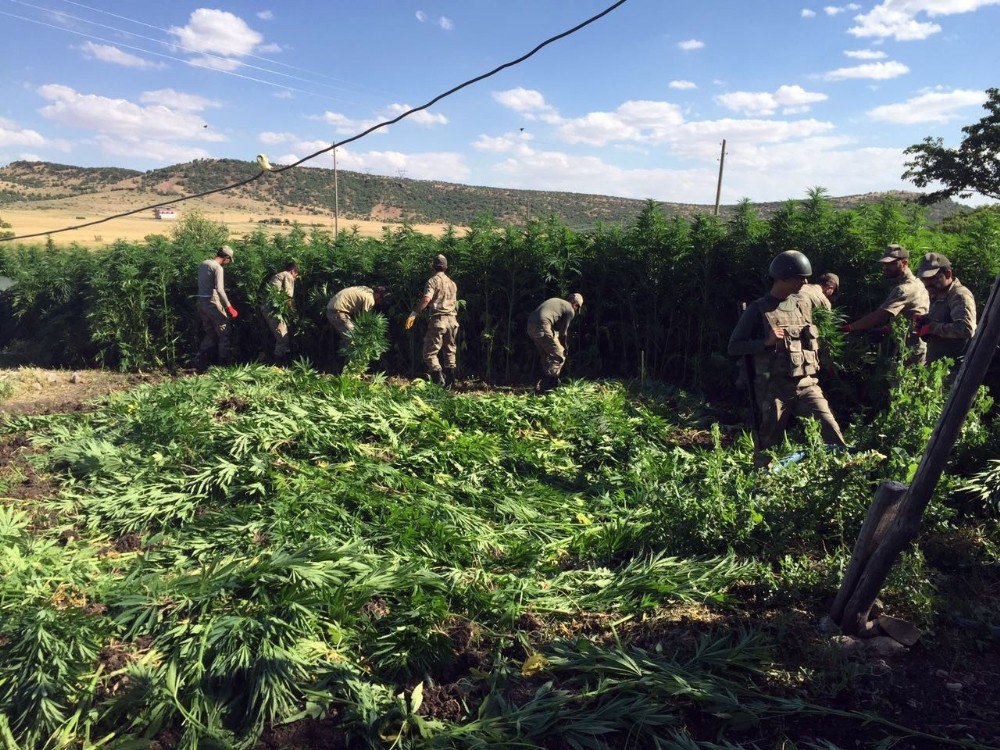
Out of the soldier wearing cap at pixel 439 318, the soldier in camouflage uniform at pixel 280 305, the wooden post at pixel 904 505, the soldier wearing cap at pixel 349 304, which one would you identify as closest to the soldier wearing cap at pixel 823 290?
the wooden post at pixel 904 505

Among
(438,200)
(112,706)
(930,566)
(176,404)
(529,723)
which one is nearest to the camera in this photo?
(529,723)

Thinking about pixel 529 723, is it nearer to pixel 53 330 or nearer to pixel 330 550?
pixel 330 550

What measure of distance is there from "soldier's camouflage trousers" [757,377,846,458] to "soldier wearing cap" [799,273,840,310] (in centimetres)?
93

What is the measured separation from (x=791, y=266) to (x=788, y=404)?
47.0 inches

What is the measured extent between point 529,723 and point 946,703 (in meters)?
1.76

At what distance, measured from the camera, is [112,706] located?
292 cm

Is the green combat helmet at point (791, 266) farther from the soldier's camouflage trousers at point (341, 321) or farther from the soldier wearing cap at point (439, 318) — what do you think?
the soldier's camouflage trousers at point (341, 321)

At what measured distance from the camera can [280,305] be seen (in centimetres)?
1100

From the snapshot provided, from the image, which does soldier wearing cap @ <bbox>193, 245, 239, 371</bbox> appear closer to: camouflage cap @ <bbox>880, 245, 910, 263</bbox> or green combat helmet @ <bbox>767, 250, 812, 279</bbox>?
green combat helmet @ <bbox>767, 250, 812, 279</bbox>

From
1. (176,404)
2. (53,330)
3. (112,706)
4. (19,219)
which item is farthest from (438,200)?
(112,706)

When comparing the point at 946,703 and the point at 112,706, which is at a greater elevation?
the point at 946,703

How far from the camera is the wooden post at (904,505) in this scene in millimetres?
2705

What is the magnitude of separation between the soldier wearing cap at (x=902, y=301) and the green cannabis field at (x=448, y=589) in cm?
215

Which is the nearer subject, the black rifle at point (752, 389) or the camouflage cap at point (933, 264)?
the black rifle at point (752, 389)
